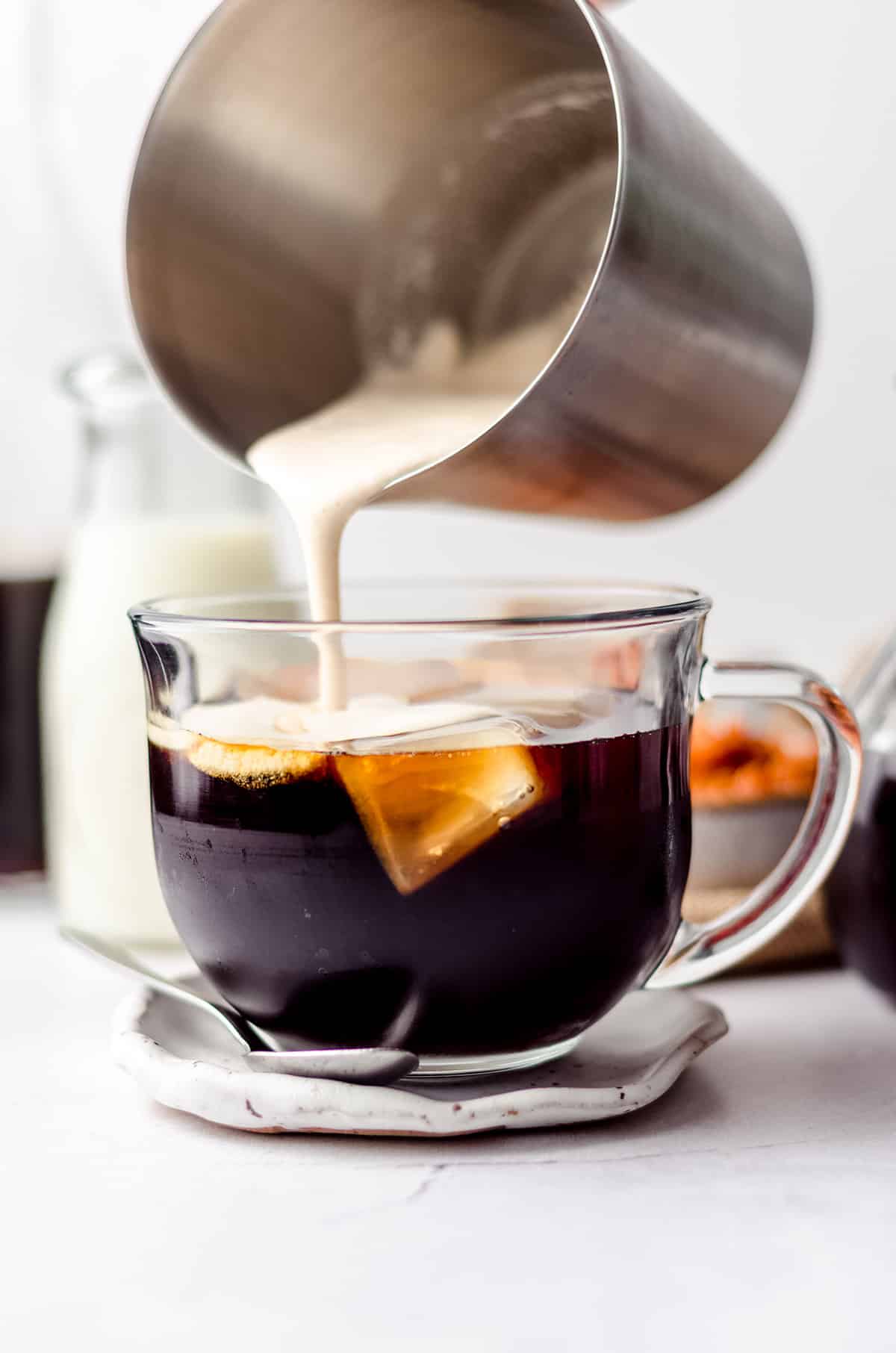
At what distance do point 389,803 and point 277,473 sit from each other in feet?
0.81

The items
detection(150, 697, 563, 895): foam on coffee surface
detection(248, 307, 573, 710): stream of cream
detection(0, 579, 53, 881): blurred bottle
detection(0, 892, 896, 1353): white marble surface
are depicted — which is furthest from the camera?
detection(0, 579, 53, 881): blurred bottle

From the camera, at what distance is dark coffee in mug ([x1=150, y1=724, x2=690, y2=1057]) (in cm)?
66

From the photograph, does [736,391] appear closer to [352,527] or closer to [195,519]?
[195,519]

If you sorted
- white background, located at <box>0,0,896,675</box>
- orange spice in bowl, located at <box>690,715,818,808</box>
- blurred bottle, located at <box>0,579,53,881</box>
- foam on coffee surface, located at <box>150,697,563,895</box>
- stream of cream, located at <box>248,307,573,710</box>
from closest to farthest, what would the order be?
foam on coffee surface, located at <box>150,697,563,895</box>
stream of cream, located at <box>248,307,573,710</box>
orange spice in bowl, located at <box>690,715,818,808</box>
blurred bottle, located at <box>0,579,53,881</box>
white background, located at <box>0,0,896,675</box>

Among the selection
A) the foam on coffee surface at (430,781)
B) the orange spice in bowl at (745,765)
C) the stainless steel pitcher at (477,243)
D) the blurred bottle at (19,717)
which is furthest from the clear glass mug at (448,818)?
the blurred bottle at (19,717)

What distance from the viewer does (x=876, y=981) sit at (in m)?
0.87

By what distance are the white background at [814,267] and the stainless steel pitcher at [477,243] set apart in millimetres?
501

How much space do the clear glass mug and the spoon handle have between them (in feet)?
0.10

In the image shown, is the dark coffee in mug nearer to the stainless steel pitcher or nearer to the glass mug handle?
the glass mug handle

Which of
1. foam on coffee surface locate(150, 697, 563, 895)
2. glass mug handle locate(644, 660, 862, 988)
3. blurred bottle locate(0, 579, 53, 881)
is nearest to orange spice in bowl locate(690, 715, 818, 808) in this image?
glass mug handle locate(644, 660, 862, 988)

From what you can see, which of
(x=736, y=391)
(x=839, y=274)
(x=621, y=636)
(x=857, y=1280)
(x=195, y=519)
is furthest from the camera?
(x=839, y=274)

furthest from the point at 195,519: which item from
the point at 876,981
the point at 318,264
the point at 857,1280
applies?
the point at 857,1280

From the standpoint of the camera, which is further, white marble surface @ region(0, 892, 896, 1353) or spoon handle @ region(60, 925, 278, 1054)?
spoon handle @ region(60, 925, 278, 1054)

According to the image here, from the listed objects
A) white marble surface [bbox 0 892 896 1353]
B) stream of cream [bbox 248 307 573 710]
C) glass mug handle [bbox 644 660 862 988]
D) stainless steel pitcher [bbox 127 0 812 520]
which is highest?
stainless steel pitcher [bbox 127 0 812 520]
